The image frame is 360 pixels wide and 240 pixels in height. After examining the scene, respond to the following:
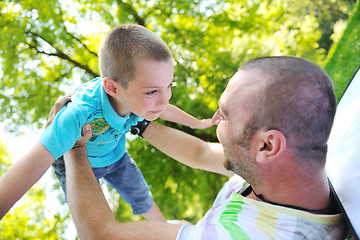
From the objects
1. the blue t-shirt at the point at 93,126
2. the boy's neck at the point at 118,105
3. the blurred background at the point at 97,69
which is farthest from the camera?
the blurred background at the point at 97,69

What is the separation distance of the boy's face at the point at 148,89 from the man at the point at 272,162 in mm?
575

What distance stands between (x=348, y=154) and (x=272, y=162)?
442mm

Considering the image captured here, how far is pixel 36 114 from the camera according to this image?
4.33m

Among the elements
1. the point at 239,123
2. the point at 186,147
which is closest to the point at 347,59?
the point at 186,147

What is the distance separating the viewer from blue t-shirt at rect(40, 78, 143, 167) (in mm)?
1880

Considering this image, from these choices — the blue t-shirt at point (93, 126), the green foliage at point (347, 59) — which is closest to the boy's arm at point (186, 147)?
the blue t-shirt at point (93, 126)

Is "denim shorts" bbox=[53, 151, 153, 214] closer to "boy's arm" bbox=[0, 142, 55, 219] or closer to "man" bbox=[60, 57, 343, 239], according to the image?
"boy's arm" bbox=[0, 142, 55, 219]

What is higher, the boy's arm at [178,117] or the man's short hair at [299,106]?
the man's short hair at [299,106]

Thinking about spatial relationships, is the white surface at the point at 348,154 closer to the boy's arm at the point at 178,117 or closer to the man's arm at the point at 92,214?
the man's arm at the point at 92,214

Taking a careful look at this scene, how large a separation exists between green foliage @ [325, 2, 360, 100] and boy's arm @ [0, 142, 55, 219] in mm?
4580

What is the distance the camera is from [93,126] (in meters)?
2.22

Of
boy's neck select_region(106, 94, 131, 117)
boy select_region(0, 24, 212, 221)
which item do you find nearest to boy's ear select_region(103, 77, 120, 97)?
boy select_region(0, 24, 212, 221)

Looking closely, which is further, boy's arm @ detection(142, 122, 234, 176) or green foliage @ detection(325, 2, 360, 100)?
green foliage @ detection(325, 2, 360, 100)

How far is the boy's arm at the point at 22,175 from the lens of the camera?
168 cm
